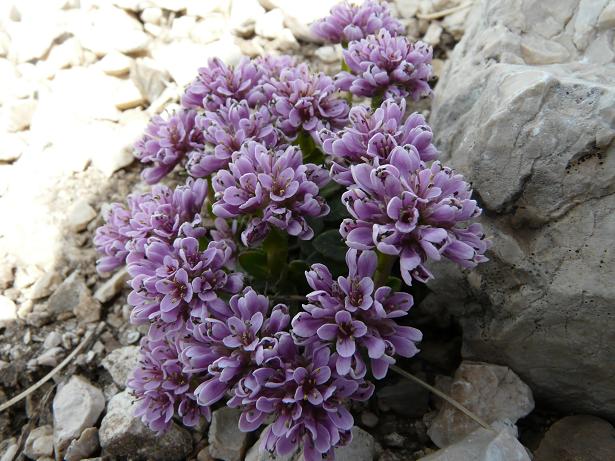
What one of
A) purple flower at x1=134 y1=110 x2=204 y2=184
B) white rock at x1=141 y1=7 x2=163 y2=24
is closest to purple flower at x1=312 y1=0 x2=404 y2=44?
purple flower at x1=134 y1=110 x2=204 y2=184

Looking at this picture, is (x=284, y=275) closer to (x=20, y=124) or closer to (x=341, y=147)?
(x=341, y=147)

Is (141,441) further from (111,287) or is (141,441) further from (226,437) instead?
(111,287)

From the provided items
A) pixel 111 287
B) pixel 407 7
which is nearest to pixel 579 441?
pixel 111 287

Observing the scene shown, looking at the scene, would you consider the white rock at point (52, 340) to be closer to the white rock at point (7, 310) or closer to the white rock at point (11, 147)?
the white rock at point (7, 310)

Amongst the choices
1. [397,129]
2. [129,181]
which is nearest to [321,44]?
[129,181]

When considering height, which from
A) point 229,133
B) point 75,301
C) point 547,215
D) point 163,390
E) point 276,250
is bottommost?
point 75,301

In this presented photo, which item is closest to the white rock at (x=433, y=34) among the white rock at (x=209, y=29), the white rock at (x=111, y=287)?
the white rock at (x=209, y=29)

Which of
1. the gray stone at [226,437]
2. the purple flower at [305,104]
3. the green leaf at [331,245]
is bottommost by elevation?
the gray stone at [226,437]
